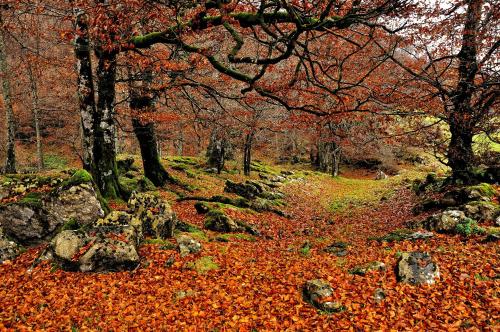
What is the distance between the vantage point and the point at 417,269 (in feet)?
23.0

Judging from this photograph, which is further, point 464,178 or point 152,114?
point 152,114

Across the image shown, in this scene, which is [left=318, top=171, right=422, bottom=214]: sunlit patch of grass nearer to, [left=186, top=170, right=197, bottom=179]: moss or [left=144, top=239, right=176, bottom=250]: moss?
[left=186, top=170, right=197, bottom=179]: moss

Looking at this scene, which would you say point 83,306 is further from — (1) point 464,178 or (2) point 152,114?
(1) point 464,178

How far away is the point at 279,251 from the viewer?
1016 centimetres

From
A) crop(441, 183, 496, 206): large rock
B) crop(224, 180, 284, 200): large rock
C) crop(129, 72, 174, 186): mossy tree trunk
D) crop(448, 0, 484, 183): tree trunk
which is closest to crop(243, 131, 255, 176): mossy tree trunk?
crop(224, 180, 284, 200): large rock

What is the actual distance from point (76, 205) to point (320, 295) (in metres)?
6.82

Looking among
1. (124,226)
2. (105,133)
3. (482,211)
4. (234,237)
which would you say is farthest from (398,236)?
(105,133)

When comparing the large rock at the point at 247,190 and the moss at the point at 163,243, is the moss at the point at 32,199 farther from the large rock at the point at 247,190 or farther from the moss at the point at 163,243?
the large rock at the point at 247,190

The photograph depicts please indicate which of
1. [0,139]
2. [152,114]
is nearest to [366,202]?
[152,114]

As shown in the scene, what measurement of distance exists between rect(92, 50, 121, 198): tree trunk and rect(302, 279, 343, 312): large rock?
8.37 meters

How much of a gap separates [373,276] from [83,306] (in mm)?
6043

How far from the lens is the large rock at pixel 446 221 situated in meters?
9.50

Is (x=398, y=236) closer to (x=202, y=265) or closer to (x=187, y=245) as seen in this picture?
(x=202, y=265)

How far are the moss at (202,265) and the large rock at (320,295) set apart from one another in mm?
2428
